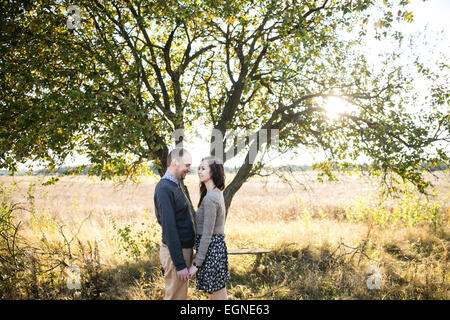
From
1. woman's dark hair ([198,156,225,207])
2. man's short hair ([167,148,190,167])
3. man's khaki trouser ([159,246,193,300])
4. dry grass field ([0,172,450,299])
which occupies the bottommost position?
dry grass field ([0,172,450,299])

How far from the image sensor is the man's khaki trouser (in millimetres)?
3121

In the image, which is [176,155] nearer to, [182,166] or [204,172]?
[182,166]

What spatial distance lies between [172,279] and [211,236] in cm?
65

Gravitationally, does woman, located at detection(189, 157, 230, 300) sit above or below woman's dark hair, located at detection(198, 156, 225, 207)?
below

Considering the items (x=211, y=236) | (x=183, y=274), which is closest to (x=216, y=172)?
(x=211, y=236)

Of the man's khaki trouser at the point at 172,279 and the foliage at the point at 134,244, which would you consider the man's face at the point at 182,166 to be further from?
the foliage at the point at 134,244

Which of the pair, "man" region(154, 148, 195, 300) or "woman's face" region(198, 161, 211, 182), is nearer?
"man" region(154, 148, 195, 300)

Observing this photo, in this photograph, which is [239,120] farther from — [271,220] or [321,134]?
[271,220]

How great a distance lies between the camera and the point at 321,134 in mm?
6098

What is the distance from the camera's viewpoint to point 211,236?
10.4ft

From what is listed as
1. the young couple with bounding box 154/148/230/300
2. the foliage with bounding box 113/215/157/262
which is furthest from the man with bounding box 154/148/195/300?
the foliage with bounding box 113/215/157/262

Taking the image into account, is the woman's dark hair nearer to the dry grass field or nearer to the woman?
the woman
